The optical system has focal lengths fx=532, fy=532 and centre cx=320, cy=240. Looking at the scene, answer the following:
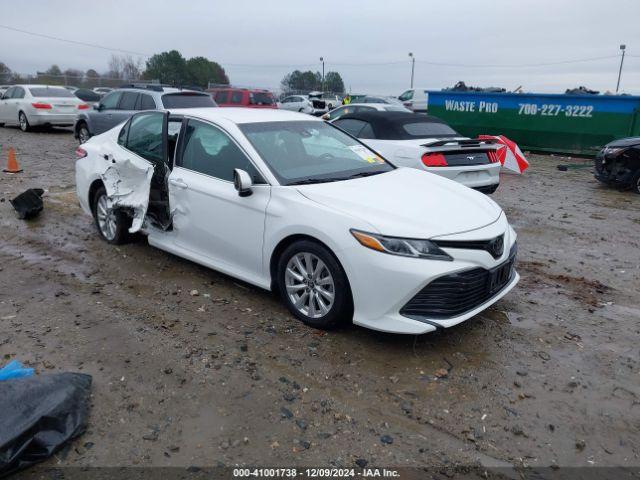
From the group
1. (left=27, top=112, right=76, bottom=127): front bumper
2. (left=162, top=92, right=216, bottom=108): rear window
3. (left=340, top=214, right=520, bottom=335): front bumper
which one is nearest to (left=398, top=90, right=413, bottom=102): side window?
(left=27, top=112, right=76, bottom=127): front bumper

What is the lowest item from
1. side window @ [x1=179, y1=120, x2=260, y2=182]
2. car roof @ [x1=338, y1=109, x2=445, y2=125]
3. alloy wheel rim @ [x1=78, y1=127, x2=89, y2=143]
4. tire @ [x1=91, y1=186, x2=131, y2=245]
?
tire @ [x1=91, y1=186, x2=131, y2=245]

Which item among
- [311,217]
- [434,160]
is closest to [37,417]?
[311,217]

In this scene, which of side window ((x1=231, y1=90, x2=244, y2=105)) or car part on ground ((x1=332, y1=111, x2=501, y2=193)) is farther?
side window ((x1=231, y1=90, x2=244, y2=105))

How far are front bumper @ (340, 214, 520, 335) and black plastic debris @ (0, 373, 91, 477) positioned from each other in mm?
1822

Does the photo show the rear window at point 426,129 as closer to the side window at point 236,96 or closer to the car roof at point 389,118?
the car roof at point 389,118

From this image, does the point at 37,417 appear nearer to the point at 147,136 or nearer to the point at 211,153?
the point at 211,153

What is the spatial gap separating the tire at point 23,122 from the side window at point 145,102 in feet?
23.7

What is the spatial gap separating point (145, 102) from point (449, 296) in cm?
1052

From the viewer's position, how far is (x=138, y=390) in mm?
3297

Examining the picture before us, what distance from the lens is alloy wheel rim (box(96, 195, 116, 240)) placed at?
587cm

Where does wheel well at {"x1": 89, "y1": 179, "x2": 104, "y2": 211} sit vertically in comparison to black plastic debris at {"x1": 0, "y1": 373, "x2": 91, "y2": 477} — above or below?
above

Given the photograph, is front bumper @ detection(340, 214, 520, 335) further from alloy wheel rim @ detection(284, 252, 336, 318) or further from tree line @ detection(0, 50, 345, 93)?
tree line @ detection(0, 50, 345, 93)

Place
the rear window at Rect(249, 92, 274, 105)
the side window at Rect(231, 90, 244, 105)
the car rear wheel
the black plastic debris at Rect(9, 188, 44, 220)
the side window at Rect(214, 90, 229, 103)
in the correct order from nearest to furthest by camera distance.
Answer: the black plastic debris at Rect(9, 188, 44, 220) < the car rear wheel < the rear window at Rect(249, 92, 274, 105) < the side window at Rect(231, 90, 244, 105) < the side window at Rect(214, 90, 229, 103)

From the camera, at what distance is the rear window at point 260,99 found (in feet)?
60.4
